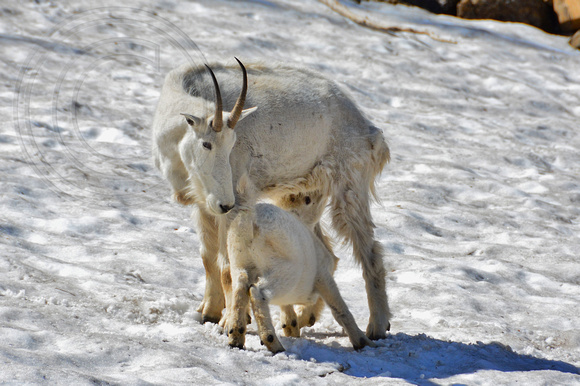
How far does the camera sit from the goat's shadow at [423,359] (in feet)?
12.8

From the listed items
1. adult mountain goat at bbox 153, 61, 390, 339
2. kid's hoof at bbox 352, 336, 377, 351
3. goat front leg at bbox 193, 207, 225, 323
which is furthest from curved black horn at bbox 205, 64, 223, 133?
kid's hoof at bbox 352, 336, 377, 351

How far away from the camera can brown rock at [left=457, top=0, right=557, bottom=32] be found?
13.6 m

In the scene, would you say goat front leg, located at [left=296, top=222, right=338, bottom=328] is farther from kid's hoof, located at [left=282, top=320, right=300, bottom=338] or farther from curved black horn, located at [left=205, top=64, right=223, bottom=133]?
curved black horn, located at [left=205, top=64, right=223, bottom=133]

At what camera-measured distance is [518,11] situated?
13664 millimetres

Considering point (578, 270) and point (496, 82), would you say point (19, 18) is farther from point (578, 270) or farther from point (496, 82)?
point (578, 270)

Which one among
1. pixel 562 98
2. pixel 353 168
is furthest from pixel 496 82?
pixel 353 168

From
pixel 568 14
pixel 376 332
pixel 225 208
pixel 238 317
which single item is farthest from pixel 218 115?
pixel 568 14

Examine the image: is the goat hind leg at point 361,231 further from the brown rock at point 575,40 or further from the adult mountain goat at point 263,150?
the brown rock at point 575,40

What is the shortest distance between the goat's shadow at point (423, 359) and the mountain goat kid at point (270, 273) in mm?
201

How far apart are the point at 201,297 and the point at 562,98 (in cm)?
862

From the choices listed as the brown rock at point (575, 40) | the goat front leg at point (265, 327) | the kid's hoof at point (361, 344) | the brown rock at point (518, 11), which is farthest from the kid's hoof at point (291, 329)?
the brown rock at point (518, 11)

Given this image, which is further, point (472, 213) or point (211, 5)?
point (211, 5)

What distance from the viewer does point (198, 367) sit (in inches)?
135

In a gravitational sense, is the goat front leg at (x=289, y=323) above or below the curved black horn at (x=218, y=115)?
below
